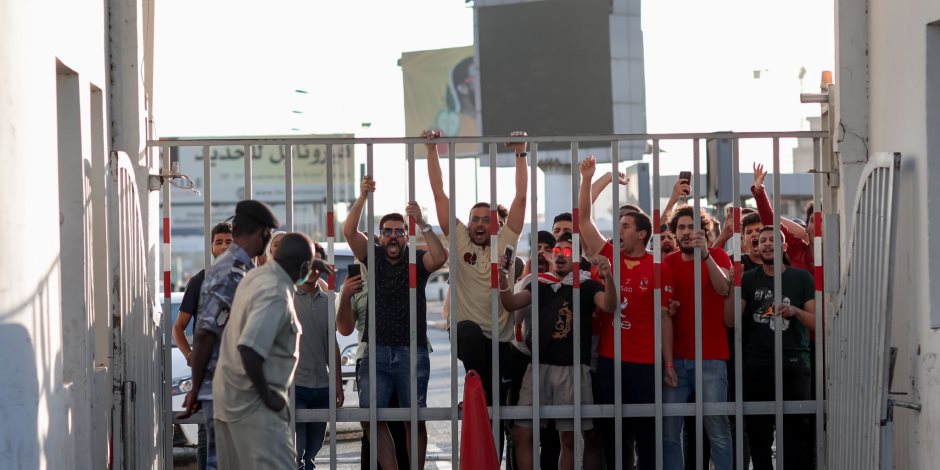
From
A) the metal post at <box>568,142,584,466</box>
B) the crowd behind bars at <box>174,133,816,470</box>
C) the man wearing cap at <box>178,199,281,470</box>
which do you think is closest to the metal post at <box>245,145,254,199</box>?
the crowd behind bars at <box>174,133,816,470</box>

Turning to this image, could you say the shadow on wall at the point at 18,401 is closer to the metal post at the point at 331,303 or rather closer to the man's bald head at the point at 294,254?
the man's bald head at the point at 294,254

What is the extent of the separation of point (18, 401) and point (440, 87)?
4123 cm

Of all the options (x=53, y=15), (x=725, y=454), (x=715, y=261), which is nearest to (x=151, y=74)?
(x=53, y=15)

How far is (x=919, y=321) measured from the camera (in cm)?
769

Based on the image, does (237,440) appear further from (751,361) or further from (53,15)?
(751,361)

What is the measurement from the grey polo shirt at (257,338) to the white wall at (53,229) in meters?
0.92

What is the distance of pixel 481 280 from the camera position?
8.99 meters

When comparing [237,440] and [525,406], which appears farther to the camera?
[525,406]

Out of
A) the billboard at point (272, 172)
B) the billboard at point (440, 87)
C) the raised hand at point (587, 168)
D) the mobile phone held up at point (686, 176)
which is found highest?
the billboard at point (440, 87)

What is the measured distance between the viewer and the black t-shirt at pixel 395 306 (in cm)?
896

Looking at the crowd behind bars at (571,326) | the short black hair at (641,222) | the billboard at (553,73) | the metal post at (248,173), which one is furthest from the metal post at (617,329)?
the billboard at (553,73)

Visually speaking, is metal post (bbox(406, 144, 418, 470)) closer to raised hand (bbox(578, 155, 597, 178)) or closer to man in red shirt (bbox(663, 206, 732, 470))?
raised hand (bbox(578, 155, 597, 178))

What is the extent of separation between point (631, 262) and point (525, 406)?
1.19 m

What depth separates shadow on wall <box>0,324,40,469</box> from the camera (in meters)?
6.41
